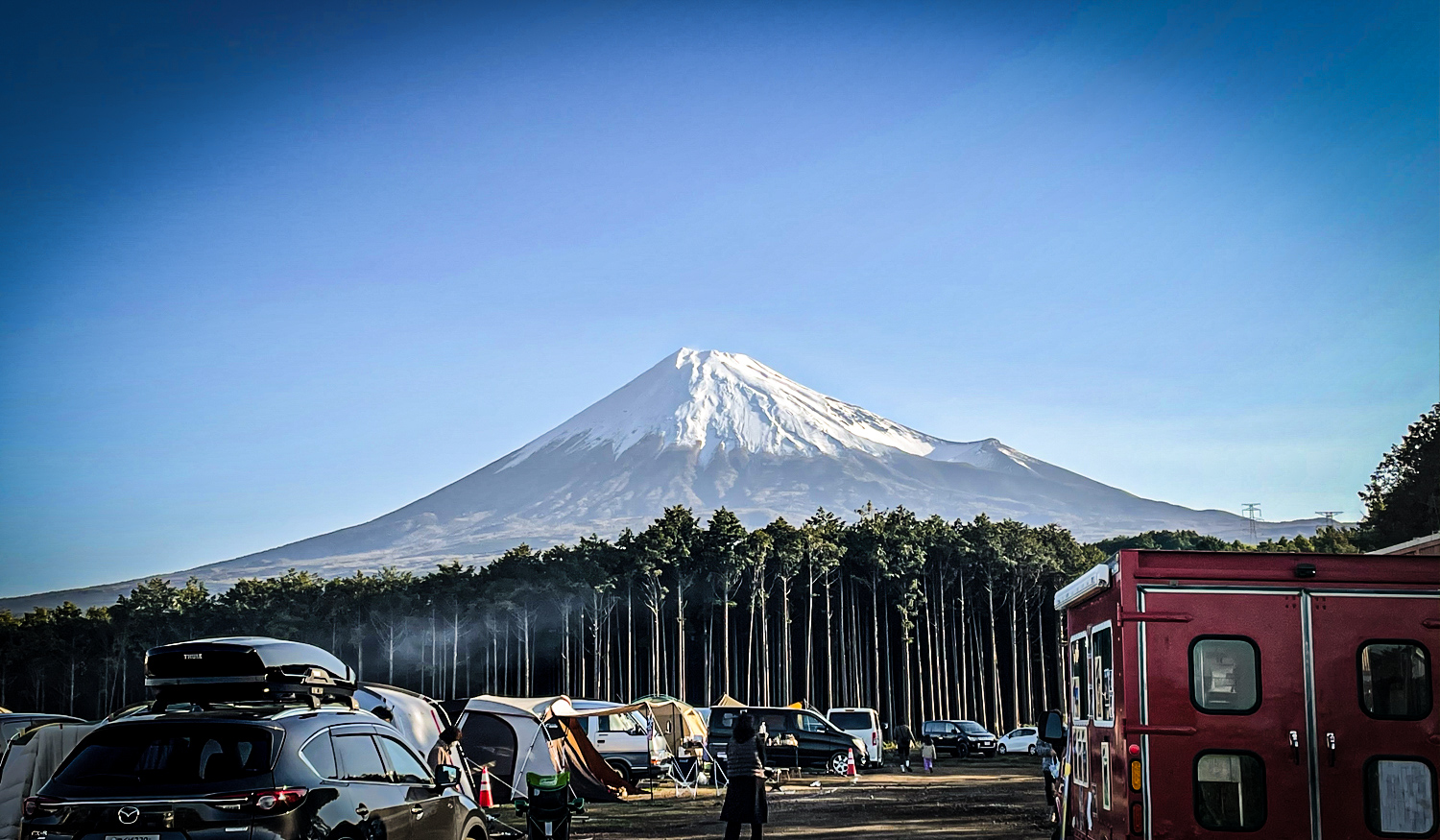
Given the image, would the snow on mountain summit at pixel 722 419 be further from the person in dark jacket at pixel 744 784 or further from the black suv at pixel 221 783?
the black suv at pixel 221 783

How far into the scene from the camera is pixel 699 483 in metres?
159

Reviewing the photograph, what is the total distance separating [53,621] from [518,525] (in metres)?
73.8

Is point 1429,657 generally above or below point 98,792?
above

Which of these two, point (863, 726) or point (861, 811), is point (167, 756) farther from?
point (863, 726)

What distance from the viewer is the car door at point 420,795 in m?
8.70

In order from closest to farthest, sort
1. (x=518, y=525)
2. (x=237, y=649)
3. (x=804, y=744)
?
(x=237, y=649) → (x=804, y=744) → (x=518, y=525)

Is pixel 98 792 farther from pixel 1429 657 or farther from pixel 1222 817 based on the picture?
pixel 1429 657

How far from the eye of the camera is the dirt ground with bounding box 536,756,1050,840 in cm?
1683

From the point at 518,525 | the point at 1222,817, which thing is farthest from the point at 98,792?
the point at 518,525

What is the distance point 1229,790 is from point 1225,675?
0.65 meters

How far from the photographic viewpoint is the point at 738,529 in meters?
64.3

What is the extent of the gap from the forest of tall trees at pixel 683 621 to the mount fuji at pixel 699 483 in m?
59.8

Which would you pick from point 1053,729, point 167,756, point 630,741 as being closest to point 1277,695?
point 1053,729

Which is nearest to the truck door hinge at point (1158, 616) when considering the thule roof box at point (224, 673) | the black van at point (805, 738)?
the thule roof box at point (224, 673)
